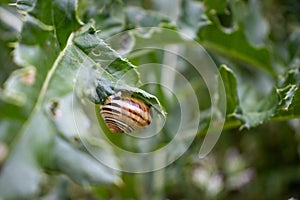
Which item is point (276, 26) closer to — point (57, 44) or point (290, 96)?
point (290, 96)

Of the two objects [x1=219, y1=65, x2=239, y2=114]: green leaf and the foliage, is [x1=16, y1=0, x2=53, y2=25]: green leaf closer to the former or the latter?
the foliage

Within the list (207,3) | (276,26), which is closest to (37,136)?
(207,3)

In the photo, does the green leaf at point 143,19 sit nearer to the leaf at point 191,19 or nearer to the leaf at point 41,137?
the leaf at point 191,19

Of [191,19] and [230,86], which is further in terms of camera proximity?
[191,19]

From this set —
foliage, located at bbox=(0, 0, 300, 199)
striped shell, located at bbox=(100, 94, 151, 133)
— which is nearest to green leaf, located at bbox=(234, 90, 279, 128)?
foliage, located at bbox=(0, 0, 300, 199)

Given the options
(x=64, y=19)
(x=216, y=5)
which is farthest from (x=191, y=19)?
(x=64, y=19)

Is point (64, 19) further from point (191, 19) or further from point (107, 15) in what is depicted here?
point (191, 19)

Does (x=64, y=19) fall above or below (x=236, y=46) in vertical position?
below
